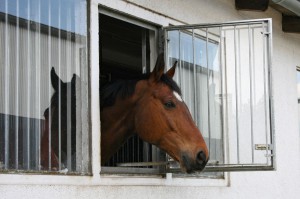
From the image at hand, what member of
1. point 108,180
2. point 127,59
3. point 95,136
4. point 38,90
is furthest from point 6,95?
point 127,59

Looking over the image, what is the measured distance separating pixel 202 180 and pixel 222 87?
89cm

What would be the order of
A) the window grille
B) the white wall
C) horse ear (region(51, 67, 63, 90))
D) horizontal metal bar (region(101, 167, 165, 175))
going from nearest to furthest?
the white wall
horse ear (region(51, 67, 63, 90))
horizontal metal bar (region(101, 167, 165, 175))
the window grille

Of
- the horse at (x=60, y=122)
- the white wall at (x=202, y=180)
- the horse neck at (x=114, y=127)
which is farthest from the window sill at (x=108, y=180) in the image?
the horse neck at (x=114, y=127)

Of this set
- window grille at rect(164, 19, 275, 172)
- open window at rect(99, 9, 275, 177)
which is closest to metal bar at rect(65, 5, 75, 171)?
open window at rect(99, 9, 275, 177)

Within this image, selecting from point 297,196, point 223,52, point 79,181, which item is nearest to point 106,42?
point 223,52

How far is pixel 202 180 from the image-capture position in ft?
20.4

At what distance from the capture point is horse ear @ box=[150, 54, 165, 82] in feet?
16.5

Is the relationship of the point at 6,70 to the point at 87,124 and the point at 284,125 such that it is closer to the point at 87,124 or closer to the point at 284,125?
the point at 87,124

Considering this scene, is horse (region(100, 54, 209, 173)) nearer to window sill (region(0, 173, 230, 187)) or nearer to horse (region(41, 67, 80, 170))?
window sill (region(0, 173, 230, 187))

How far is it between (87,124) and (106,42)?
10.4ft

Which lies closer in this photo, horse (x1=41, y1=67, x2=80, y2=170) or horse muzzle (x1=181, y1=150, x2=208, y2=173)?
horse (x1=41, y1=67, x2=80, y2=170)

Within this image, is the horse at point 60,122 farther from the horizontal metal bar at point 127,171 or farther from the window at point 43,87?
the horizontal metal bar at point 127,171

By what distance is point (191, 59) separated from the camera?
6191mm

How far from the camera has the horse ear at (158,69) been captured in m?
5.04
